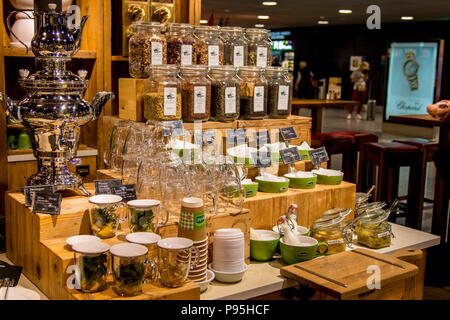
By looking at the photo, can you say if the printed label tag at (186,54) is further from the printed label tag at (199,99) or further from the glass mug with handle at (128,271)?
the glass mug with handle at (128,271)

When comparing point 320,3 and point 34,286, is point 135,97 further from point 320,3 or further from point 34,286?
point 320,3

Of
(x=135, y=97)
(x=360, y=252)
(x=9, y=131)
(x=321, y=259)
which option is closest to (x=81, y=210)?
(x=135, y=97)

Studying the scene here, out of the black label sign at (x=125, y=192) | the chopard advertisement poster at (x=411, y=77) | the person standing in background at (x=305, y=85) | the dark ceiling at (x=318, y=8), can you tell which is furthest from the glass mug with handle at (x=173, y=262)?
the person standing in background at (x=305, y=85)

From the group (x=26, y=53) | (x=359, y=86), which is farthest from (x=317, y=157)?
(x=359, y=86)

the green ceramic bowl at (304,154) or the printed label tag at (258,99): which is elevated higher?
the printed label tag at (258,99)

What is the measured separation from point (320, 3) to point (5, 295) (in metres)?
9.43

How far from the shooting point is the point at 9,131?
10.4 feet

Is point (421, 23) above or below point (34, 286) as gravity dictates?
above

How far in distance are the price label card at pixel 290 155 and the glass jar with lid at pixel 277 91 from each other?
0.86ft

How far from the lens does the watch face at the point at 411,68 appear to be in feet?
37.1

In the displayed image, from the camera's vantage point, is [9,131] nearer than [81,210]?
No

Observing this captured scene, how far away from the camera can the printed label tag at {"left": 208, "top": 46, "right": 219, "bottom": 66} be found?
8.24 ft

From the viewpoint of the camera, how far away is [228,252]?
1835 millimetres

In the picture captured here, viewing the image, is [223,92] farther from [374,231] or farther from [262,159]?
[374,231]
